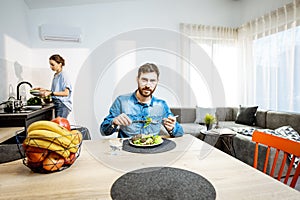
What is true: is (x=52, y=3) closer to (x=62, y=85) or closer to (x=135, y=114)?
(x=62, y=85)

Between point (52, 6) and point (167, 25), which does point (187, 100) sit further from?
point (52, 6)

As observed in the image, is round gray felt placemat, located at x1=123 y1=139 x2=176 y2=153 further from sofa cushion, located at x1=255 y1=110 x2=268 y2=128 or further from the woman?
sofa cushion, located at x1=255 y1=110 x2=268 y2=128

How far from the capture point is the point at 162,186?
0.67 meters

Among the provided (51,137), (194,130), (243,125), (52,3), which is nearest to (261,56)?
(243,125)

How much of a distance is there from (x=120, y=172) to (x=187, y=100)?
3086 millimetres

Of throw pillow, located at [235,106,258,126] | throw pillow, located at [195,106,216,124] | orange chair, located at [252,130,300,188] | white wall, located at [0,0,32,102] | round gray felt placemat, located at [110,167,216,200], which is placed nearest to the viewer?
round gray felt placemat, located at [110,167,216,200]

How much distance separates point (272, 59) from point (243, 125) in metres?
1.26

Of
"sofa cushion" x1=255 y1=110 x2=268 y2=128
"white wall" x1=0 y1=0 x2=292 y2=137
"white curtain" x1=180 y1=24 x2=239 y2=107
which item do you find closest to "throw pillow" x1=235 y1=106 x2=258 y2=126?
"sofa cushion" x1=255 y1=110 x2=268 y2=128

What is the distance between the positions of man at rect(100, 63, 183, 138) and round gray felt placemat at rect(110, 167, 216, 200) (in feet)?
1.90

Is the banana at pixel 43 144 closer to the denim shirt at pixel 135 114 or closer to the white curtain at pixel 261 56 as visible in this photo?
the denim shirt at pixel 135 114

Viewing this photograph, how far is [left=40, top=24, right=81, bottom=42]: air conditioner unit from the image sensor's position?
331cm

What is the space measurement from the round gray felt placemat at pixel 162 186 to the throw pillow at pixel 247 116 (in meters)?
3.04

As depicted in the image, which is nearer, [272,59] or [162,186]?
[162,186]

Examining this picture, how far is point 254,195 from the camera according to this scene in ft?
2.04
